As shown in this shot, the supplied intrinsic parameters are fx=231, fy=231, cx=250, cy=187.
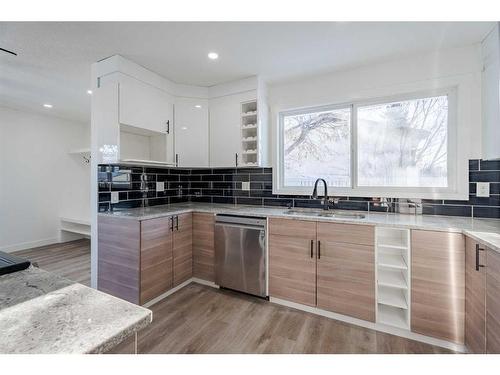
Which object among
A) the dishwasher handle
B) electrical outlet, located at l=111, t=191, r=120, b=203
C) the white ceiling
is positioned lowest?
the dishwasher handle

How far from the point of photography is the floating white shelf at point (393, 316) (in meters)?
1.76

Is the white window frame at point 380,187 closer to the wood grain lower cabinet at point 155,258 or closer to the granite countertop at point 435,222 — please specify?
the granite countertop at point 435,222

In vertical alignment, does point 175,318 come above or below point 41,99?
below

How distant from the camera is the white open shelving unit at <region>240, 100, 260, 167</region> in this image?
2662mm

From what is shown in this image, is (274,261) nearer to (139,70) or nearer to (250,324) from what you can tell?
(250,324)

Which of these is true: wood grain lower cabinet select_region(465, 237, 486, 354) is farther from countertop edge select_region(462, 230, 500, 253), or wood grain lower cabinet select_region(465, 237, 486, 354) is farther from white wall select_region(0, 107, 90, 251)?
white wall select_region(0, 107, 90, 251)

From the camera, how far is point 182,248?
249cm

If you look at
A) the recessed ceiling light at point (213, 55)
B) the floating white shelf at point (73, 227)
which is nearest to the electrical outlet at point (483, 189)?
the recessed ceiling light at point (213, 55)

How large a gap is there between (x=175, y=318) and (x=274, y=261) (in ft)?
3.26

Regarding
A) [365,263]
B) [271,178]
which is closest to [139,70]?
[271,178]

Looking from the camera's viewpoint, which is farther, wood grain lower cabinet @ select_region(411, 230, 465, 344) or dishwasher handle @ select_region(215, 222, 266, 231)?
dishwasher handle @ select_region(215, 222, 266, 231)

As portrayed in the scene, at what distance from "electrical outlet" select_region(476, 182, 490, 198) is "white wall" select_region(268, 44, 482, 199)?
79 millimetres

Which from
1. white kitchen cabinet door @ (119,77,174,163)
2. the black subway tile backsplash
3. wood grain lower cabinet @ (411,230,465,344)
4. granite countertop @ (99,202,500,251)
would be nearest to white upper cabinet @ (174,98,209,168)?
white kitchen cabinet door @ (119,77,174,163)

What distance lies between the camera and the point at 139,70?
2.32 meters
